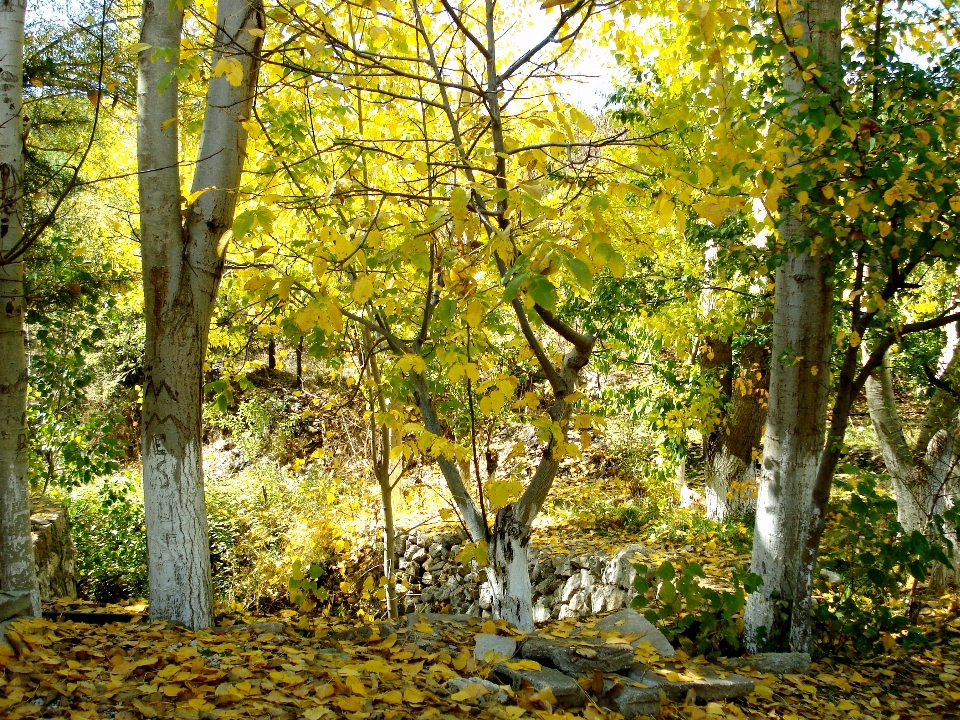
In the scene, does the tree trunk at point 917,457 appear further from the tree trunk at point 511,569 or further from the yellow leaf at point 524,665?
the yellow leaf at point 524,665

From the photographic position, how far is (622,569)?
6.52 meters

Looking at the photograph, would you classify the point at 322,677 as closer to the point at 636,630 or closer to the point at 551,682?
the point at 551,682

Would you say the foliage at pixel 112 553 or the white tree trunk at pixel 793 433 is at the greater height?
the white tree trunk at pixel 793 433

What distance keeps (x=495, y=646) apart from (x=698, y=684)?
0.97 m

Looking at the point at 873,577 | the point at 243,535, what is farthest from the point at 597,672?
the point at 243,535

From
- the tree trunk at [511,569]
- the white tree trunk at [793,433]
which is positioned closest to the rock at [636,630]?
the tree trunk at [511,569]

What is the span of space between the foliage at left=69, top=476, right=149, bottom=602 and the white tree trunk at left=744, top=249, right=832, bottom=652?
6.00 m

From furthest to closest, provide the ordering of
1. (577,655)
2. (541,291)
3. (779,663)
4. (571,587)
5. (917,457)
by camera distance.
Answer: (571,587) → (917,457) → (779,663) → (577,655) → (541,291)

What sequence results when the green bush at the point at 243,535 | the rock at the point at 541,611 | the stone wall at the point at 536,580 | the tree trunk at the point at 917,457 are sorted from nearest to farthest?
1. the tree trunk at the point at 917,457
2. the stone wall at the point at 536,580
3. the rock at the point at 541,611
4. the green bush at the point at 243,535

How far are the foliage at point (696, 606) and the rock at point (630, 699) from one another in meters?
0.87

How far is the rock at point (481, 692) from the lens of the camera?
101 inches

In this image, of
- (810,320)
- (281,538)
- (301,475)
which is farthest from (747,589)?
(301,475)

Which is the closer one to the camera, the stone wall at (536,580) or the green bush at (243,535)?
the stone wall at (536,580)

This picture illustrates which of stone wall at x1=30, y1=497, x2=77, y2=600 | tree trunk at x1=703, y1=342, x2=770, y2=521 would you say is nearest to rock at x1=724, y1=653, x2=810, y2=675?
tree trunk at x1=703, y1=342, x2=770, y2=521
